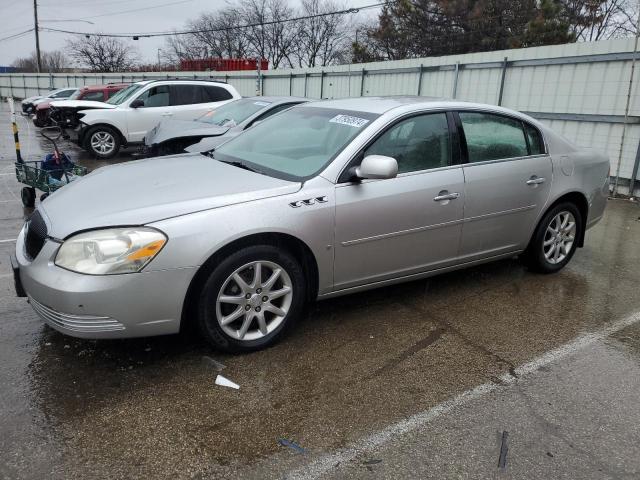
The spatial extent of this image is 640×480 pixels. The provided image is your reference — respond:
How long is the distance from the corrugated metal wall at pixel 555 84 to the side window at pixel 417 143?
613cm

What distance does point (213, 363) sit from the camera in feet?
10.6

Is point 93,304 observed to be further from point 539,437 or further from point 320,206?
point 539,437

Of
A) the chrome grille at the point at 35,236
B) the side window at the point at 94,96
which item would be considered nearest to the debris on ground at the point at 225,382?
the chrome grille at the point at 35,236

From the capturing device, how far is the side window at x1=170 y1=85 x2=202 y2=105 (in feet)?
39.9

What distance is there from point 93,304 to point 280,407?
1.12m

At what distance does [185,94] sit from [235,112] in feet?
12.4

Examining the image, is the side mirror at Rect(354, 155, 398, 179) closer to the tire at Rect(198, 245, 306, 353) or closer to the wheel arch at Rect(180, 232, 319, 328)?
the wheel arch at Rect(180, 232, 319, 328)

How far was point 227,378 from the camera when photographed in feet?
10.0

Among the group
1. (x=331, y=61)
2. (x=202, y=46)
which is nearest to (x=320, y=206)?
(x=331, y=61)

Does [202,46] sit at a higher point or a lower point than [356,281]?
higher

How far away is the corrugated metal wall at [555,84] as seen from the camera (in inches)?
341

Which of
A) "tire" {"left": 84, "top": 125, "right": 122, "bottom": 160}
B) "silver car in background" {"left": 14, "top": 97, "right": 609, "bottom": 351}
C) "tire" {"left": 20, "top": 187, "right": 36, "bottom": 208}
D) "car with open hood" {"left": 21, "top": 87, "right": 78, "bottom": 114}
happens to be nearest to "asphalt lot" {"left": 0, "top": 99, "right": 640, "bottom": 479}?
"silver car in background" {"left": 14, "top": 97, "right": 609, "bottom": 351}

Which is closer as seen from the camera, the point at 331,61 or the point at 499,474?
the point at 499,474

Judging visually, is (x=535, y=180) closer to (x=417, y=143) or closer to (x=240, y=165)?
(x=417, y=143)
